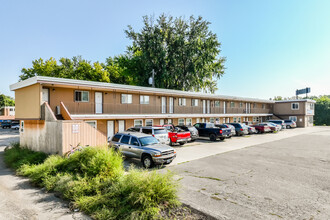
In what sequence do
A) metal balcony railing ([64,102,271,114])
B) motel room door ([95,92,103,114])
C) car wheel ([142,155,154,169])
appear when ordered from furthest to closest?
motel room door ([95,92,103,114]), metal balcony railing ([64,102,271,114]), car wheel ([142,155,154,169])

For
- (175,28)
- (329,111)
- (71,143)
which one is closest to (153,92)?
(71,143)

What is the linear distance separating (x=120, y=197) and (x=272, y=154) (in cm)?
1180

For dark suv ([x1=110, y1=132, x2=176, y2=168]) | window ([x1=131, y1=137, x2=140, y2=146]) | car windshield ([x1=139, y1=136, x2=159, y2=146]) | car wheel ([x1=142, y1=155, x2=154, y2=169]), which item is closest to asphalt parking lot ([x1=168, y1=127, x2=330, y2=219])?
dark suv ([x1=110, y1=132, x2=176, y2=168])

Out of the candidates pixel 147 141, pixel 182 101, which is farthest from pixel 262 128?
pixel 147 141

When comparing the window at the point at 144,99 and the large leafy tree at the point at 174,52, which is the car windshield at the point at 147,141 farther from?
the large leafy tree at the point at 174,52

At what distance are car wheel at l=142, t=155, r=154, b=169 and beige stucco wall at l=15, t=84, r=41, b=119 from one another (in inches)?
324

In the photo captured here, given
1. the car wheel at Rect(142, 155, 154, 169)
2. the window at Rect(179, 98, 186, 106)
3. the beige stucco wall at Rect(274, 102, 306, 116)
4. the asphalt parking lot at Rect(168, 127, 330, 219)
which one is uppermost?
the window at Rect(179, 98, 186, 106)

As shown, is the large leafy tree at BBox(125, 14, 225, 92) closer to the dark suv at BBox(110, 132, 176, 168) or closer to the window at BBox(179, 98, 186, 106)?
the window at BBox(179, 98, 186, 106)

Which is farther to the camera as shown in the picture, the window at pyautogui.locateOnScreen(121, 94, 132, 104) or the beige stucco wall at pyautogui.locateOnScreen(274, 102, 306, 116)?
the beige stucco wall at pyautogui.locateOnScreen(274, 102, 306, 116)

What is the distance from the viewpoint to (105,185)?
7043mm

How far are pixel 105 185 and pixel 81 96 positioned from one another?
12.1 m

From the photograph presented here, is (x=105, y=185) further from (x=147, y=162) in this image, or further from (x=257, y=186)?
(x=257, y=186)

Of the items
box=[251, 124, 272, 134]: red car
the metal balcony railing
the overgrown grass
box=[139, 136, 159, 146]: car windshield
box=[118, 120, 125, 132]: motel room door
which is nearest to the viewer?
the overgrown grass

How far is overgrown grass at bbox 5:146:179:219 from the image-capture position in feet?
18.5
